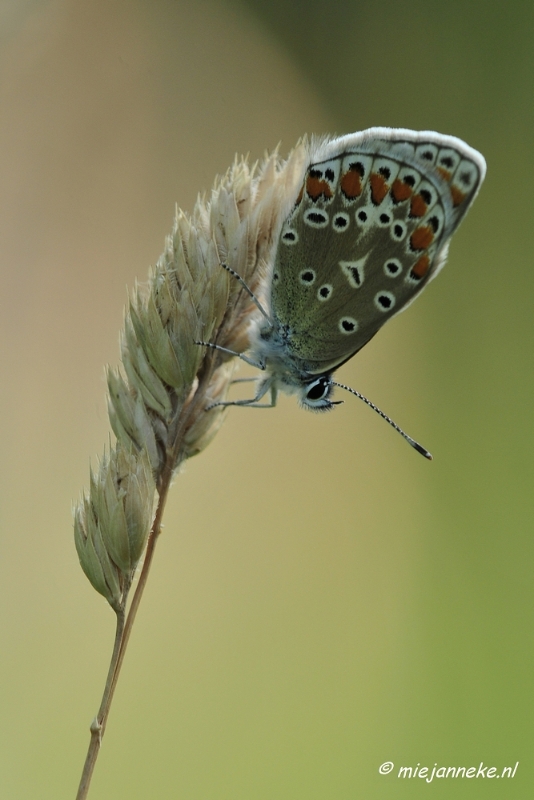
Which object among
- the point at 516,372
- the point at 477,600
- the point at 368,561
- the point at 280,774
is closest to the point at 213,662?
the point at 280,774

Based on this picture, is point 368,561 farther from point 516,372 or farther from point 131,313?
point 131,313

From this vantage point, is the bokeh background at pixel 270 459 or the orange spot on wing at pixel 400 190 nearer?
the orange spot on wing at pixel 400 190

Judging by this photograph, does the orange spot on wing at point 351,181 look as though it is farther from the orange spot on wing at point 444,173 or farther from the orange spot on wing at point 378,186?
the orange spot on wing at point 444,173

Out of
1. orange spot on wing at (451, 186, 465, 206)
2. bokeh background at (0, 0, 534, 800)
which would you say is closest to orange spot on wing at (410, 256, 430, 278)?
orange spot on wing at (451, 186, 465, 206)

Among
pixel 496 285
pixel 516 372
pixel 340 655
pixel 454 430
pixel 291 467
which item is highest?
pixel 496 285

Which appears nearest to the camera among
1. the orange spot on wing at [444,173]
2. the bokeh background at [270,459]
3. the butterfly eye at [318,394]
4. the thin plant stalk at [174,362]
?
the thin plant stalk at [174,362]

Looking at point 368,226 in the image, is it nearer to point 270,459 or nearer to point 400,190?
point 400,190

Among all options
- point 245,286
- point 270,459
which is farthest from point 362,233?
point 270,459

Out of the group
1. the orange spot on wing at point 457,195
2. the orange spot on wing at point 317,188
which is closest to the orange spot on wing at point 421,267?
the orange spot on wing at point 457,195

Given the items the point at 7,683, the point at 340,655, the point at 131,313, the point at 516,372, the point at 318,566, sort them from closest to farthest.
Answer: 1. the point at 131,313
2. the point at 7,683
3. the point at 340,655
4. the point at 318,566
5. the point at 516,372
